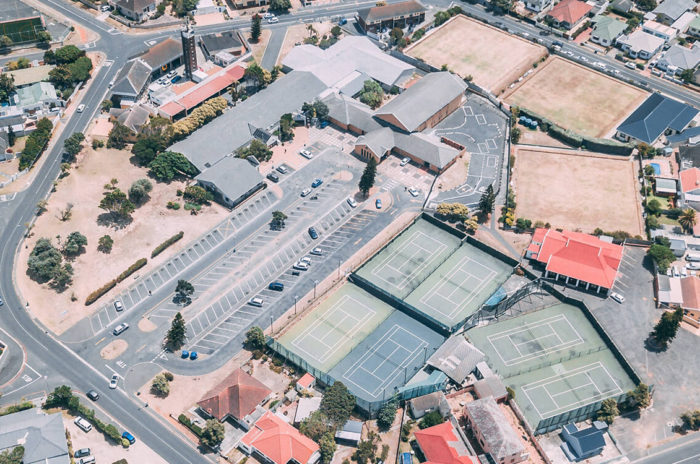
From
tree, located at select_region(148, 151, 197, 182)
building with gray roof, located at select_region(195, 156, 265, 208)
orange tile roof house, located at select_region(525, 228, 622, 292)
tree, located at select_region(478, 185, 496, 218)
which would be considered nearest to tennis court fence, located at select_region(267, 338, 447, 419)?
orange tile roof house, located at select_region(525, 228, 622, 292)

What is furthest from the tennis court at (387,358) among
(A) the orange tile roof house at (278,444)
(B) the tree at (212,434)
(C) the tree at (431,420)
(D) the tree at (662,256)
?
(D) the tree at (662,256)

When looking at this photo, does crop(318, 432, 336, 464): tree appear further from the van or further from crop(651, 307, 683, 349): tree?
crop(651, 307, 683, 349): tree

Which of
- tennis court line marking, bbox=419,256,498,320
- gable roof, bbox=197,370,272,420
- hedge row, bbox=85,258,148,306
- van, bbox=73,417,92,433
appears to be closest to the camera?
van, bbox=73,417,92,433

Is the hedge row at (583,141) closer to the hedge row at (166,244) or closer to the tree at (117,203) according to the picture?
the hedge row at (166,244)

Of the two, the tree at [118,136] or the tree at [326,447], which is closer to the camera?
the tree at [326,447]

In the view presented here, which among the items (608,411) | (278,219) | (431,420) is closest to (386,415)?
(431,420)

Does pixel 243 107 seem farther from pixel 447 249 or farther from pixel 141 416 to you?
pixel 141 416

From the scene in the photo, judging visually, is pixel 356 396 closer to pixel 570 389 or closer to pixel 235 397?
pixel 235 397
